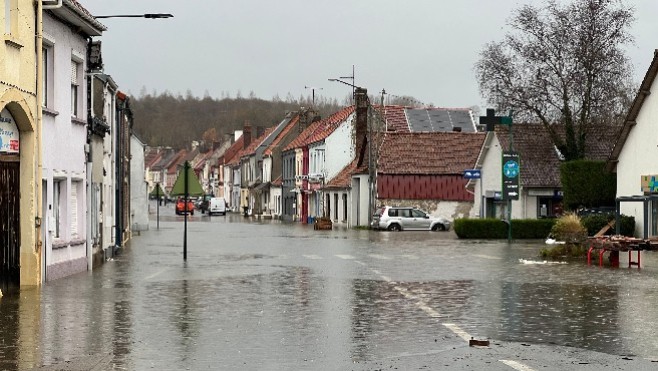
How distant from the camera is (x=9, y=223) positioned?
2034 centimetres

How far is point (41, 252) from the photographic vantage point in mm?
21375

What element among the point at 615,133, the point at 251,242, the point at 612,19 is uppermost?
the point at 612,19

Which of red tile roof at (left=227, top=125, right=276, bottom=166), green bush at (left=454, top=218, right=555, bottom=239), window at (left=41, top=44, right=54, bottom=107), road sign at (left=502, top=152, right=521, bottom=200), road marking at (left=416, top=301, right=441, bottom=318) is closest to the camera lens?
road marking at (left=416, top=301, right=441, bottom=318)

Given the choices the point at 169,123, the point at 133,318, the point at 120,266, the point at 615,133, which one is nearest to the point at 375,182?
the point at 615,133

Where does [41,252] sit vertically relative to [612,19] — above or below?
below

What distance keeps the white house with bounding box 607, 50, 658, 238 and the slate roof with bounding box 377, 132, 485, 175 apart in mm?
22680

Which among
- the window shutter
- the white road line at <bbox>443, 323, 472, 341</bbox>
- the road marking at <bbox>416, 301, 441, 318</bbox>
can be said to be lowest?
the road marking at <bbox>416, 301, 441, 318</bbox>

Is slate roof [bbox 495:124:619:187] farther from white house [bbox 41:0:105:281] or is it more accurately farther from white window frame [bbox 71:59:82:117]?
white window frame [bbox 71:59:82:117]

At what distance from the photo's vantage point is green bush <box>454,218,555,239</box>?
168 feet

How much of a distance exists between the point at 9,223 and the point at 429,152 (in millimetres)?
52775

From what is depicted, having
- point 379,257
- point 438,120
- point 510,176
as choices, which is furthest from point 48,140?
point 438,120

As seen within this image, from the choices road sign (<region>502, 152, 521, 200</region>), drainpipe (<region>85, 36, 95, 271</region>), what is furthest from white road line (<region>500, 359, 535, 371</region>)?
road sign (<region>502, 152, 521, 200</region>)

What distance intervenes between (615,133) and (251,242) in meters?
28.0

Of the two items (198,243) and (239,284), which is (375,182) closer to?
(198,243)
